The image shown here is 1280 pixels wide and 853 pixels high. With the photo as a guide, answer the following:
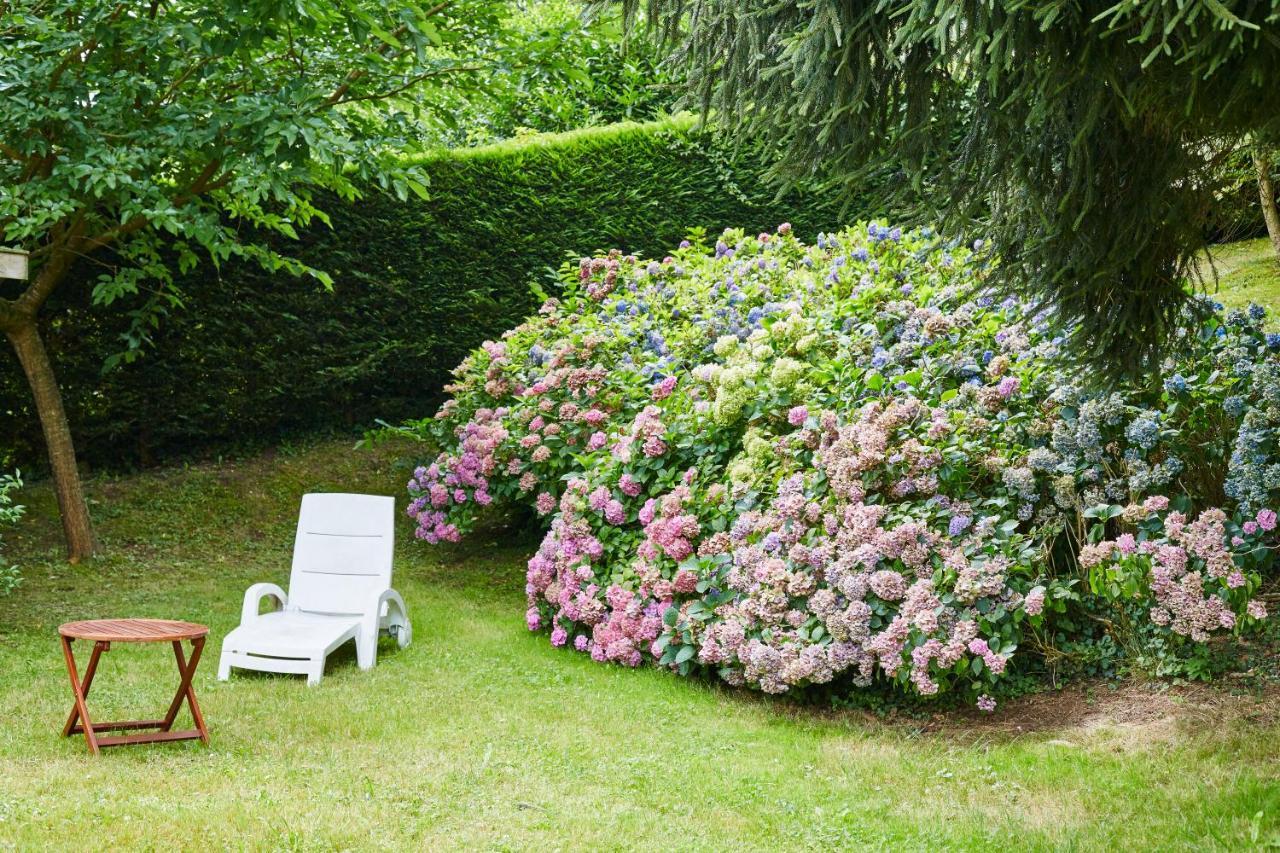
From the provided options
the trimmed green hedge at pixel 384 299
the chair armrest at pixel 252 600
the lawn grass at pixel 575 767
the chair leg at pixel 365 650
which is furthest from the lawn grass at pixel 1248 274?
the chair armrest at pixel 252 600

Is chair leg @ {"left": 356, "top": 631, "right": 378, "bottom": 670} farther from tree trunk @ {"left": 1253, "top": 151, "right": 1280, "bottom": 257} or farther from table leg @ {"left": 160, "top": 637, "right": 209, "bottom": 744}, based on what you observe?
tree trunk @ {"left": 1253, "top": 151, "right": 1280, "bottom": 257}

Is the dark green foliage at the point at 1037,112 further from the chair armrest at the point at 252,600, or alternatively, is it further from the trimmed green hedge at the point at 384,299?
the trimmed green hedge at the point at 384,299

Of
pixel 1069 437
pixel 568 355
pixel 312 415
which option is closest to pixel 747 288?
pixel 568 355

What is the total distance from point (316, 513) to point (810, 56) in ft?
14.5

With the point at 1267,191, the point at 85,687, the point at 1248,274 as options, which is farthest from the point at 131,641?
the point at 1248,274

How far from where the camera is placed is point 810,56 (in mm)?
3010

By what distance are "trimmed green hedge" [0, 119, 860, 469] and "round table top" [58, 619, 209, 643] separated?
5023mm

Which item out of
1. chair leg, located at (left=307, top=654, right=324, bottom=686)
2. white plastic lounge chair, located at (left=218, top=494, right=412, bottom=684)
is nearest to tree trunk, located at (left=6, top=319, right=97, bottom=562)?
white plastic lounge chair, located at (left=218, top=494, right=412, bottom=684)

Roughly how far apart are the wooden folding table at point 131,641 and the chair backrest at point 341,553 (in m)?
1.70

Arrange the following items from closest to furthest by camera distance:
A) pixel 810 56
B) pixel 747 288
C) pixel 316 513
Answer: pixel 810 56, pixel 316 513, pixel 747 288

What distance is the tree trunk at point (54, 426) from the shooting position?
758 cm

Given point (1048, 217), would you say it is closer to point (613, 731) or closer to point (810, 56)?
point (810, 56)

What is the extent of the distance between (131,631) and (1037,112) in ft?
11.8

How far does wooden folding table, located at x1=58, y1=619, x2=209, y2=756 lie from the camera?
4.26 meters
